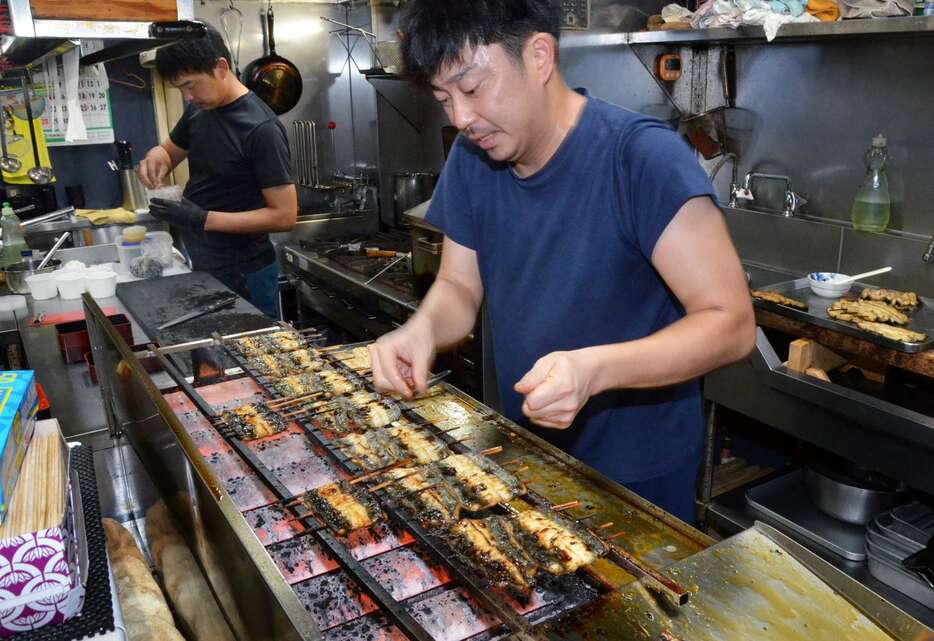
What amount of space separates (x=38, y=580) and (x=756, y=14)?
149 inches

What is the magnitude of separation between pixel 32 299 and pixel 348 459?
263 cm

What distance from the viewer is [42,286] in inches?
150

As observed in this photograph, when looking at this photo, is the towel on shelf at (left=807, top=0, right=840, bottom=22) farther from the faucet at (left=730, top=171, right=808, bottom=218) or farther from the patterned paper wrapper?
the patterned paper wrapper

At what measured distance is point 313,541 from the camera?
1.74 meters

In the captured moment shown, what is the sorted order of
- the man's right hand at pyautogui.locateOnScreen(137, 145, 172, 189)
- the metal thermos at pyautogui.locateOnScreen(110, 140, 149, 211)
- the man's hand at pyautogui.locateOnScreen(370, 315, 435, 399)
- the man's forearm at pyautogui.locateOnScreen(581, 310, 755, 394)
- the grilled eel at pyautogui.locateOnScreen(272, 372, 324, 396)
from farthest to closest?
the metal thermos at pyautogui.locateOnScreen(110, 140, 149, 211) < the man's right hand at pyautogui.locateOnScreen(137, 145, 172, 189) < the grilled eel at pyautogui.locateOnScreen(272, 372, 324, 396) < the man's hand at pyautogui.locateOnScreen(370, 315, 435, 399) < the man's forearm at pyautogui.locateOnScreen(581, 310, 755, 394)

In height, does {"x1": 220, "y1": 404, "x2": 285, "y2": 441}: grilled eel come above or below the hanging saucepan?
below

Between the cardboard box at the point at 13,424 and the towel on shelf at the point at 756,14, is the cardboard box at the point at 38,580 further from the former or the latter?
the towel on shelf at the point at 756,14

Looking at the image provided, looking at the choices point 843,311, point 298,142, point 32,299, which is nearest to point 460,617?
point 843,311

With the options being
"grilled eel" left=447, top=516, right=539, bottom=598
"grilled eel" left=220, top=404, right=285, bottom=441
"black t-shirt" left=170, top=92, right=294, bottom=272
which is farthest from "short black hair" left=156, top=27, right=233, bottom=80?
"grilled eel" left=447, top=516, right=539, bottom=598

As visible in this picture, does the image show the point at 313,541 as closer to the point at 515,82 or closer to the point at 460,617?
the point at 460,617

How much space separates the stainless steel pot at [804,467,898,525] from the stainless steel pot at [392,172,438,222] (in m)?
3.79

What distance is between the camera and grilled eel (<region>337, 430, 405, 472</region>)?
205 centimetres

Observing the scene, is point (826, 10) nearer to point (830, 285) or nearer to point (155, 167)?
point (830, 285)

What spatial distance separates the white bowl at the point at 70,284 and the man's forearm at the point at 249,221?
725mm
